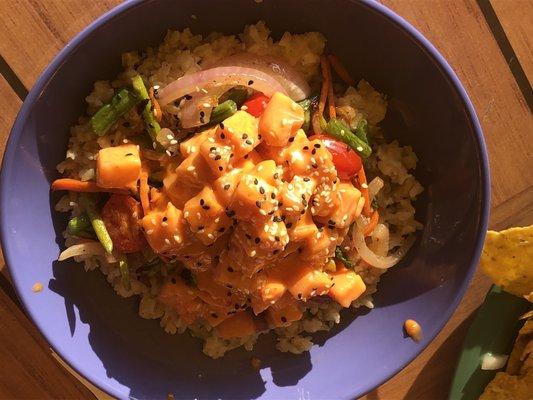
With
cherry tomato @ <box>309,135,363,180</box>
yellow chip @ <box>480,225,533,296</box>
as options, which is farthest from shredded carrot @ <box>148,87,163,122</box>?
yellow chip @ <box>480,225,533,296</box>

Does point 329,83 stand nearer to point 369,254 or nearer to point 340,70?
point 340,70

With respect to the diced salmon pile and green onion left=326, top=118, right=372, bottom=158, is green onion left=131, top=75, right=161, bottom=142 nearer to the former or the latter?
the diced salmon pile

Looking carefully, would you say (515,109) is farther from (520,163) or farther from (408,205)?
(408,205)

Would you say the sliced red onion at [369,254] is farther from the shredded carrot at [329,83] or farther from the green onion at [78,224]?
the green onion at [78,224]

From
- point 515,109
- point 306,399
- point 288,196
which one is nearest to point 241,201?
point 288,196

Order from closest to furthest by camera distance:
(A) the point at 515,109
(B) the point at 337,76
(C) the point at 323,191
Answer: (C) the point at 323,191, (B) the point at 337,76, (A) the point at 515,109

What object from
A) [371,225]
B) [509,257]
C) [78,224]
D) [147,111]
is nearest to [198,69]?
[147,111]
